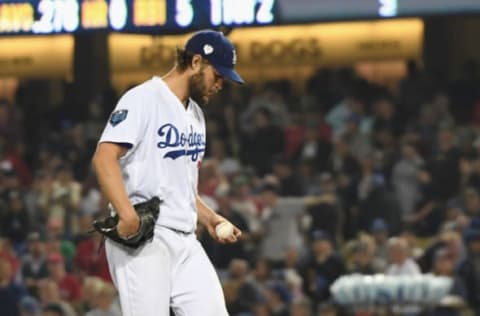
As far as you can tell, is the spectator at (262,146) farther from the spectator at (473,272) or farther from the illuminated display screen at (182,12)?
the spectator at (473,272)

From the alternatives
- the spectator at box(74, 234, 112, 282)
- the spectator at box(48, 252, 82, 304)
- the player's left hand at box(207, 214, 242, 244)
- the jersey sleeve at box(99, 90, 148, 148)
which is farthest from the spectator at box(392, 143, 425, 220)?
the jersey sleeve at box(99, 90, 148, 148)

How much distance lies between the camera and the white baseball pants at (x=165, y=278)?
21.2ft

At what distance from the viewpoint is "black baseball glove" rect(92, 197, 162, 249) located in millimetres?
6359

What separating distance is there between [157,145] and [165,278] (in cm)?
54

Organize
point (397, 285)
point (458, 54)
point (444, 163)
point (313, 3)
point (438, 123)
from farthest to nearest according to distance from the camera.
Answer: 1. point (458, 54)
2. point (438, 123)
3. point (444, 163)
4. point (313, 3)
5. point (397, 285)

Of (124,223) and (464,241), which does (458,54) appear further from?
(124,223)

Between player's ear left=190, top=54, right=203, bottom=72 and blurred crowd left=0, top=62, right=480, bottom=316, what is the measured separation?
17.1ft

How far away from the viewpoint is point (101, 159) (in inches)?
248

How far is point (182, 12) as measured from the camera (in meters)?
12.2

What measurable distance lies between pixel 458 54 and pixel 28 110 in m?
5.52

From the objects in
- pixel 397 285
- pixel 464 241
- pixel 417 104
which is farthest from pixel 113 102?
pixel 397 285

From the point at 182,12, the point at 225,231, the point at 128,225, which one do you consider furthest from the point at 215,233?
the point at 182,12

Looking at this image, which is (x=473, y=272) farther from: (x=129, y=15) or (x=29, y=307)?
(x=29, y=307)

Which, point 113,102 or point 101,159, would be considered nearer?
point 101,159
